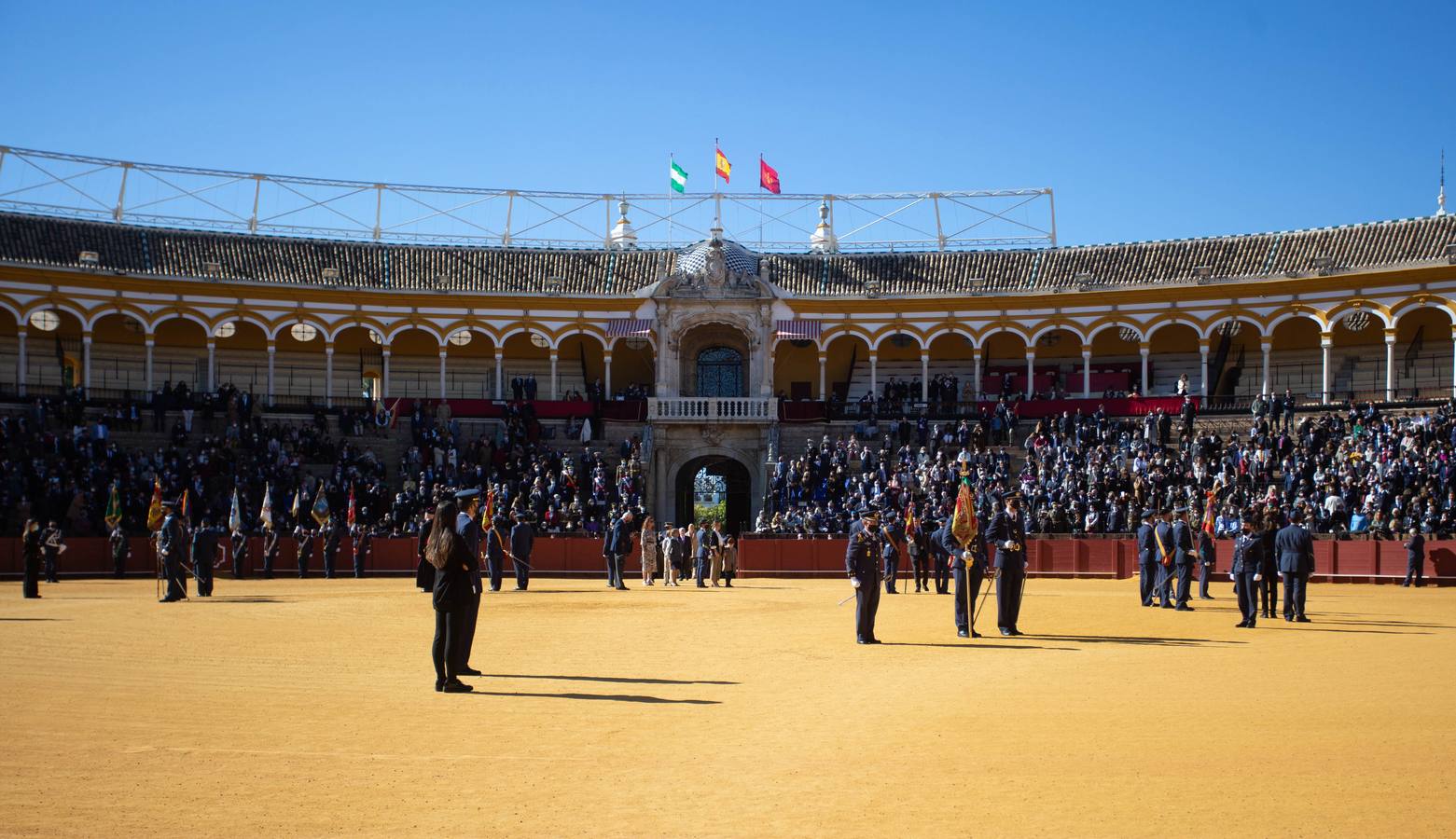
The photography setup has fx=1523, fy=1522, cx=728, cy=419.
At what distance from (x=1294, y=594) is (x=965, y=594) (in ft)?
19.9

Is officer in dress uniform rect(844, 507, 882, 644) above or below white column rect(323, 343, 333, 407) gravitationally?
below

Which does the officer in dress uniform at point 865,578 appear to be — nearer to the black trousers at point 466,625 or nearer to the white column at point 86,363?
the black trousers at point 466,625

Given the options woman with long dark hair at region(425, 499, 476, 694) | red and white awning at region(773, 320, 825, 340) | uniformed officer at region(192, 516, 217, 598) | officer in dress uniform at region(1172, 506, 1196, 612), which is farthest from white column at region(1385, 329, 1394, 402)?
woman with long dark hair at region(425, 499, 476, 694)

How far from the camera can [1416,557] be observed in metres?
33.8

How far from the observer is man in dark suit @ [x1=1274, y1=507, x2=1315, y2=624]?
21562 millimetres

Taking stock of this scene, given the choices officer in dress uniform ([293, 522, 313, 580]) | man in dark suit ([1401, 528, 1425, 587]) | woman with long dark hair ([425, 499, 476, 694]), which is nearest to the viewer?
woman with long dark hair ([425, 499, 476, 694])

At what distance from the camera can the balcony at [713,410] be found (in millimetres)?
49688

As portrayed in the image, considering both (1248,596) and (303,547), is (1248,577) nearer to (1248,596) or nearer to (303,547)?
(1248,596)

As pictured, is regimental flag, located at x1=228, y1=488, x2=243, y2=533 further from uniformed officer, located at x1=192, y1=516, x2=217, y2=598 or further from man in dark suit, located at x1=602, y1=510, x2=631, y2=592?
man in dark suit, located at x1=602, y1=510, x2=631, y2=592

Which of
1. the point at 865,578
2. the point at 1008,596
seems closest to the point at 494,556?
the point at 865,578

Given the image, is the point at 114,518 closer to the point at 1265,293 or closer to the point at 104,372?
the point at 104,372

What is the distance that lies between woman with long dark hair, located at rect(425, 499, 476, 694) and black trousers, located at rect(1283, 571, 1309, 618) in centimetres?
1301

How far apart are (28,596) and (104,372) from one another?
27.3 m

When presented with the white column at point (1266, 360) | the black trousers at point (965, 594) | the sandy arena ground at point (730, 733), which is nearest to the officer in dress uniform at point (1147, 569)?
the sandy arena ground at point (730, 733)
